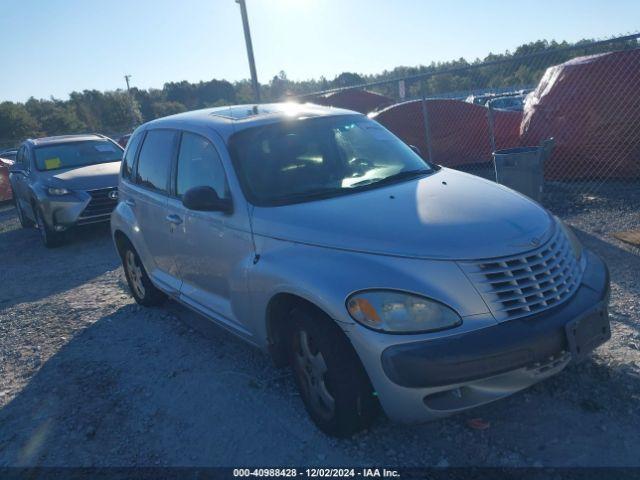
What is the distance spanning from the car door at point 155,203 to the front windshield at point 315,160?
3.27 feet

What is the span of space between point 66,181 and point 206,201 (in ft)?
21.4

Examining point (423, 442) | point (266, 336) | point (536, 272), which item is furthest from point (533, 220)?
point (266, 336)

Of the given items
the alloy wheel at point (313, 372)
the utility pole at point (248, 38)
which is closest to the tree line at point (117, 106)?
the utility pole at point (248, 38)

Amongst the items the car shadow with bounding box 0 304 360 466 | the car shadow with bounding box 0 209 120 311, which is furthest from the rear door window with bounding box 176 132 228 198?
the car shadow with bounding box 0 209 120 311

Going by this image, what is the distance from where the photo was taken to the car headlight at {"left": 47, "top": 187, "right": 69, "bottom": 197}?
352 inches

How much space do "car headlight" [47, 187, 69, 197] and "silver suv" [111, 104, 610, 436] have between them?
5413mm

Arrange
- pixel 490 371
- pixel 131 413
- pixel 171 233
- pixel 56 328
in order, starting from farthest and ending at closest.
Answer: pixel 56 328
pixel 171 233
pixel 131 413
pixel 490 371

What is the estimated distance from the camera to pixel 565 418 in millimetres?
3025

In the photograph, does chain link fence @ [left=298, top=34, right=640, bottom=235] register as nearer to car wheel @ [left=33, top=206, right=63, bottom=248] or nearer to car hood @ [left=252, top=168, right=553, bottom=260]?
car hood @ [left=252, top=168, right=553, bottom=260]

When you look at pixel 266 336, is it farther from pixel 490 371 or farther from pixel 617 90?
pixel 617 90

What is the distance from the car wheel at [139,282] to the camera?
17.7ft

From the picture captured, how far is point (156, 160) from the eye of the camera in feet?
15.6

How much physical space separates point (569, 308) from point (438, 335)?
2.40 ft

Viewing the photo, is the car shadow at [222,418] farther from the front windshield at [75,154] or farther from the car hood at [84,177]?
the front windshield at [75,154]
